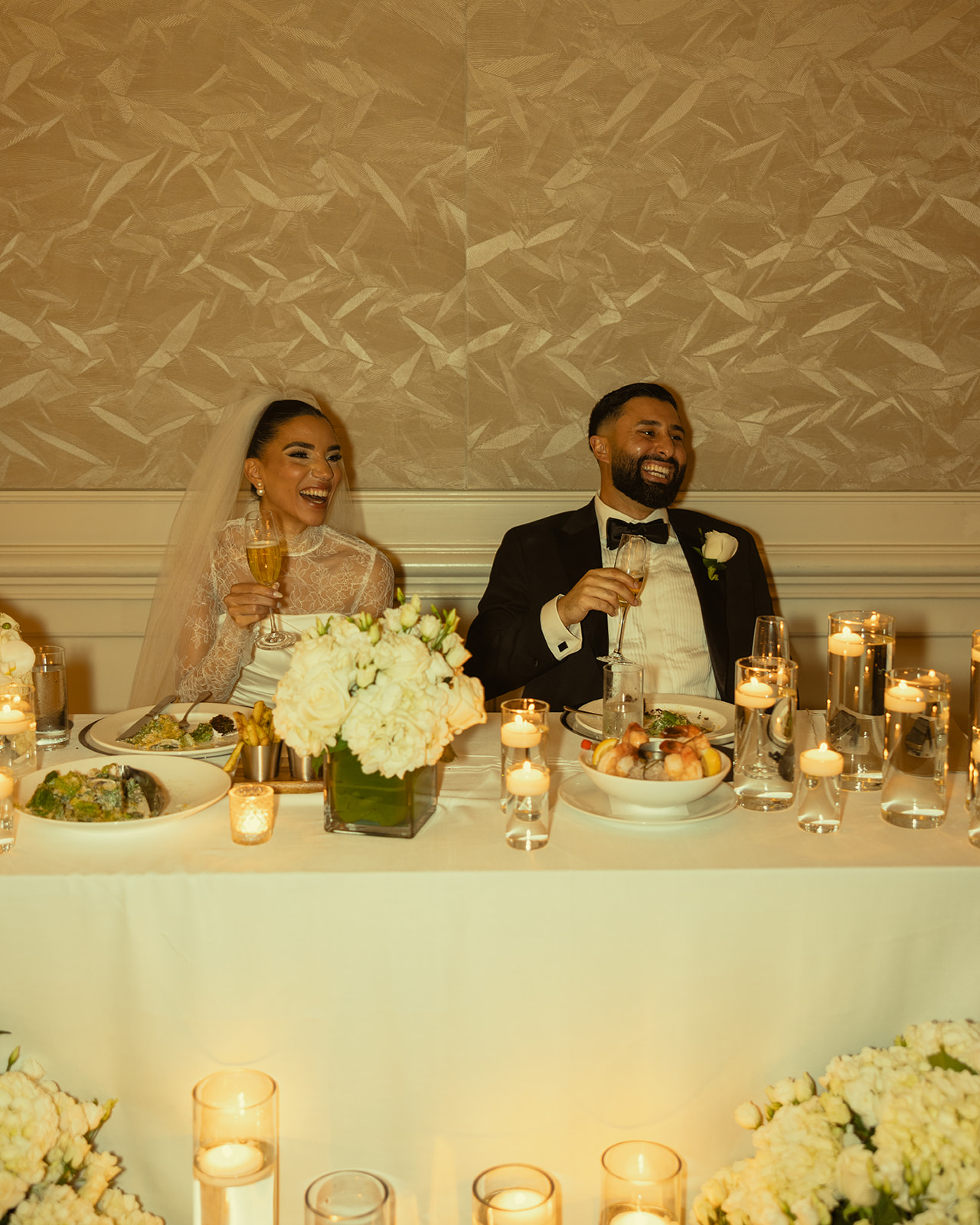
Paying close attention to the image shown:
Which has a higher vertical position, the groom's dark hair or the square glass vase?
the groom's dark hair

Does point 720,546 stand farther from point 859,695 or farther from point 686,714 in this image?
point 859,695

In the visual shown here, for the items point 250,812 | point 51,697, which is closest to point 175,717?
point 51,697

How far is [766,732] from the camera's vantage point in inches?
69.6

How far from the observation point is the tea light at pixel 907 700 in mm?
1645

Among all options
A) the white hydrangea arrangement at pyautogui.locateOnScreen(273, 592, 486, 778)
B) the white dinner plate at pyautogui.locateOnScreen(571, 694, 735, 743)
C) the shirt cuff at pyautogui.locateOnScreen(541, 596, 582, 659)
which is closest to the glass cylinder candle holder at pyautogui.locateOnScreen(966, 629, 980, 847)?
the white dinner plate at pyautogui.locateOnScreen(571, 694, 735, 743)

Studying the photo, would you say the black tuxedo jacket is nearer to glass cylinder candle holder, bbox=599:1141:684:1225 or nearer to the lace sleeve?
the lace sleeve

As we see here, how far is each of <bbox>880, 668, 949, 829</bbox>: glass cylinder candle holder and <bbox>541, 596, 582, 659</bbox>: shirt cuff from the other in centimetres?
124

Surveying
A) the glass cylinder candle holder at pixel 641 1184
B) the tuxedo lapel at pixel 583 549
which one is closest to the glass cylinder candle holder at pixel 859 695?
the glass cylinder candle holder at pixel 641 1184

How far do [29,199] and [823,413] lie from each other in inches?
101

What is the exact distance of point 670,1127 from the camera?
5.21 ft

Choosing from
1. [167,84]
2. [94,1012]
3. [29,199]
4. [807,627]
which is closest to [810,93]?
[807,627]

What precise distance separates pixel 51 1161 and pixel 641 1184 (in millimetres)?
799

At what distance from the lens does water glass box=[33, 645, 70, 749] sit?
6.87ft

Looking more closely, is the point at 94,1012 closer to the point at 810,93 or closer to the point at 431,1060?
the point at 431,1060
